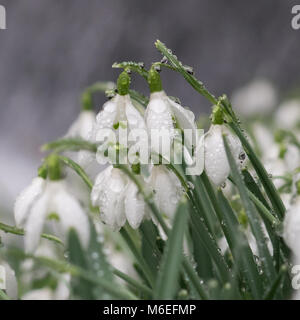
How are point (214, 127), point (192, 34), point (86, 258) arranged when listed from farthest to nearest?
point (192, 34), point (214, 127), point (86, 258)

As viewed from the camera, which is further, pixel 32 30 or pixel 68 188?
pixel 32 30

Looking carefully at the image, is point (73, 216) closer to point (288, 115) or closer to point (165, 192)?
point (165, 192)

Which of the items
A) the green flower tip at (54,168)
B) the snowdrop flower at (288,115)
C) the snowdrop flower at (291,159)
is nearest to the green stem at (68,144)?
the green flower tip at (54,168)

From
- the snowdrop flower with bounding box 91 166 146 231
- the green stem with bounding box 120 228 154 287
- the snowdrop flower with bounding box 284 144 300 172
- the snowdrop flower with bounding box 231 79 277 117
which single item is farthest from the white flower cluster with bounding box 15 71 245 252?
the snowdrop flower with bounding box 231 79 277 117

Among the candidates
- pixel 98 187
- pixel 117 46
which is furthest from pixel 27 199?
pixel 117 46
